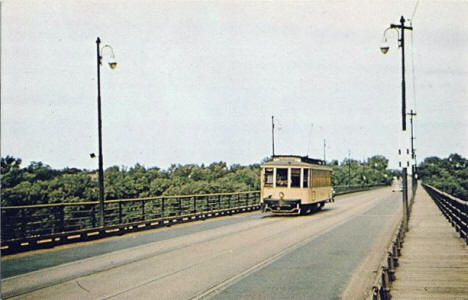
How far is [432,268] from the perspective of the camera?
11867 millimetres

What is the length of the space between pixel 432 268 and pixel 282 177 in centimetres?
2036

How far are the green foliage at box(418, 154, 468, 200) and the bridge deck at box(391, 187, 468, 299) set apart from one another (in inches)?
4102

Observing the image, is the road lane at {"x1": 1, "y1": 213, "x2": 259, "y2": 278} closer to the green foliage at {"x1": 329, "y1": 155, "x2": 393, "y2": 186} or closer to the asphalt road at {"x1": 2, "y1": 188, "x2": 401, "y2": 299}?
the asphalt road at {"x1": 2, "y1": 188, "x2": 401, "y2": 299}

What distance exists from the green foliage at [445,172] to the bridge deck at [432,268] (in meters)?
104

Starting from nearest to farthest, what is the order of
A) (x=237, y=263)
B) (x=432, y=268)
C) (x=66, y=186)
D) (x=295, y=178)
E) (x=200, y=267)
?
(x=432, y=268), (x=200, y=267), (x=237, y=263), (x=295, y=178), (x=66, y=186)

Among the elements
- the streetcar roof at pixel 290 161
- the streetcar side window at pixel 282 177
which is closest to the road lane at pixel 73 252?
the streetcar side window at pixel 282 177

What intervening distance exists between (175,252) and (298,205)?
656 inches

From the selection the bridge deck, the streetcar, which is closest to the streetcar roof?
the streetcar

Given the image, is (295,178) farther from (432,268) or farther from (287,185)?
(432,268)

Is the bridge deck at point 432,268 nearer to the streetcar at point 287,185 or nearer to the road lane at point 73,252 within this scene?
the road lane at point 73,252

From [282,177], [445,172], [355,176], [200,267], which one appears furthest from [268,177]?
[445,172]

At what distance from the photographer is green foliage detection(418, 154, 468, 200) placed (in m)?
126

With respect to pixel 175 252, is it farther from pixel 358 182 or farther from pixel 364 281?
pixel 358 182

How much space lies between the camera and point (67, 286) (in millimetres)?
10938
